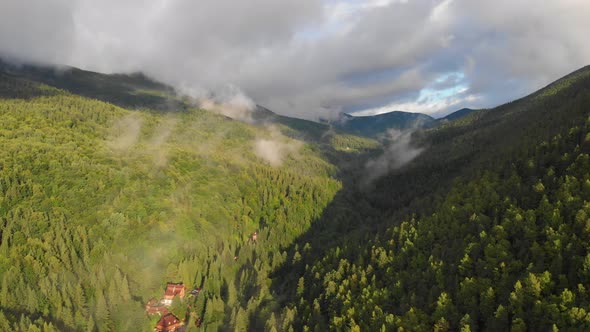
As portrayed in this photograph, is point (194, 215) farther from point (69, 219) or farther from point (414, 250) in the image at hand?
point (414, 250)

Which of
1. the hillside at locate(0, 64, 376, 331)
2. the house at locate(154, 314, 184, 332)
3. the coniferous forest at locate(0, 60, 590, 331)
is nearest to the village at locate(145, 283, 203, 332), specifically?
the house at locate(154, 314, 184, 332)

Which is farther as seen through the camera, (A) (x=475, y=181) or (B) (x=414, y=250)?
(A) (x=475, y=181)

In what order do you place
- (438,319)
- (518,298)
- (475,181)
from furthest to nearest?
(475,181) → (438,319) → (518,298)

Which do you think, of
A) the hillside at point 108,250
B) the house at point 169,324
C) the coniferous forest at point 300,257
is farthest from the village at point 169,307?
the hillside at point 108,250

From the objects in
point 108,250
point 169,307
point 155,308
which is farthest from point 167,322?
point 108,250

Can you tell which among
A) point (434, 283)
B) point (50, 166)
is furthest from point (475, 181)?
point (50, 166)

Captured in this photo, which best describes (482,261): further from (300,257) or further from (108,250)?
(108,250)
